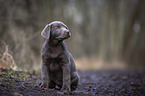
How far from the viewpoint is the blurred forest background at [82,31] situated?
9000 mm

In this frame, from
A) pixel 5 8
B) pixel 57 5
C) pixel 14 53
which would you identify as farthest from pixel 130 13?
pixel 14 53

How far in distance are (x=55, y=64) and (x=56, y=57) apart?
0.28 metres

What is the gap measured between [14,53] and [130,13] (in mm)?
14100

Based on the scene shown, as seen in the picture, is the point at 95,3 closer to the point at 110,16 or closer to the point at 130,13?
the point at 110,16

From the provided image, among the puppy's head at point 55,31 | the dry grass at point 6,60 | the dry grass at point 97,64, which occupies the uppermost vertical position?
the dry grass at point 97,64

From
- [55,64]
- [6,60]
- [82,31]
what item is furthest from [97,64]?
[55,64]

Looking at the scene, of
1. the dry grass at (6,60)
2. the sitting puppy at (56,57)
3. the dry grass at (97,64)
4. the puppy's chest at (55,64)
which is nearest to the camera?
the sitting puppy at (56,57)

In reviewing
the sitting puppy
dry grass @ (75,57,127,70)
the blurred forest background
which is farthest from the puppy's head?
dry grass @ (75,57,127,70)

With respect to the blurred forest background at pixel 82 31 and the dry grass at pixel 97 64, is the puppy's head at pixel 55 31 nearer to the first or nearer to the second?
the blurred forest background at pixel 82 31

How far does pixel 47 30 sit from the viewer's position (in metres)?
5.12

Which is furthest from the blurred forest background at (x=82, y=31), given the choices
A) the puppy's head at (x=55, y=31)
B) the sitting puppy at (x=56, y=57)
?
the puppy's head at (x=55, y=31)

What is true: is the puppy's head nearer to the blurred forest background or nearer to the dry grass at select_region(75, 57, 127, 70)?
the blurred forest background

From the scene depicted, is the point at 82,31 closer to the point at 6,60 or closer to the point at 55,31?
the point at 6,60

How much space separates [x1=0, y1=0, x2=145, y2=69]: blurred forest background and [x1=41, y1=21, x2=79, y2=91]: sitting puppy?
84.5 inches
